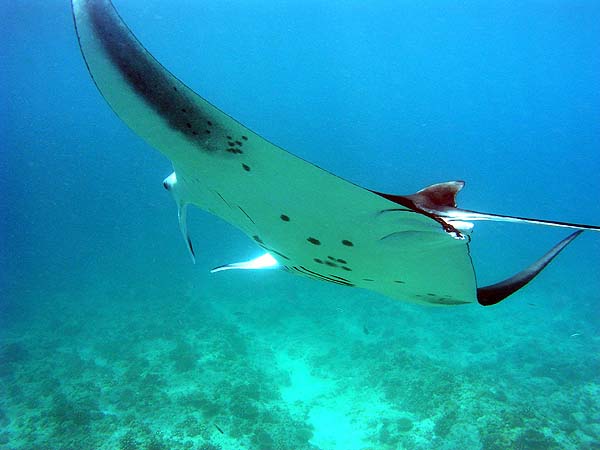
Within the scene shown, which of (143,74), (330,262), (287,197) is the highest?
(330,262)

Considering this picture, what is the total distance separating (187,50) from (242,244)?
1337 inches

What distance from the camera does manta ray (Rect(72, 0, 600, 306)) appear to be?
105 cm

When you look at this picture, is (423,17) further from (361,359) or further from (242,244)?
(361,359)

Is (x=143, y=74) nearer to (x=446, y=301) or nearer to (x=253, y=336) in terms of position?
(x=446, y=301)

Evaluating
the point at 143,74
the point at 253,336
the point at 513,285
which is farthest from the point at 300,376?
the point at 143,74

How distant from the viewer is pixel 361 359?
7.65 meters

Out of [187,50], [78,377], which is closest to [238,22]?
[187,50]

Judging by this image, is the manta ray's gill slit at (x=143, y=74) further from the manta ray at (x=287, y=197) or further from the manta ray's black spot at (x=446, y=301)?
the manta ray's black spot at (x=446, y=301)

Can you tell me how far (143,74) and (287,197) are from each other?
67cm

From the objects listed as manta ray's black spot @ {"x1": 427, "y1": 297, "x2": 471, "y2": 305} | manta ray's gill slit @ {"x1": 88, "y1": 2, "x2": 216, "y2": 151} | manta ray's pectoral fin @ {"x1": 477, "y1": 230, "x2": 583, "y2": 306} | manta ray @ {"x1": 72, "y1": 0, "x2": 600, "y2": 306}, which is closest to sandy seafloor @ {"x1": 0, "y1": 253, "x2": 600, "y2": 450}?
manta ray's black spot @ {"x1": 427, "y1": 297, "x2": 471, "y2": 305}

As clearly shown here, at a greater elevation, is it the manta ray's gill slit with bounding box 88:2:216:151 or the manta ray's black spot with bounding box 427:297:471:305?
the manta ray's black spot with bounding box 427:297:471:305

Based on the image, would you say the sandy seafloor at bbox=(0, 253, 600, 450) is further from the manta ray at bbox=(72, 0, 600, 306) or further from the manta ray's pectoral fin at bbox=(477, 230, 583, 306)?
the manta ray at bbox=(72, 0, 600, 306)

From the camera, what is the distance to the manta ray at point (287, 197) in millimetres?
1048

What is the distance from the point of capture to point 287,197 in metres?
1.48
